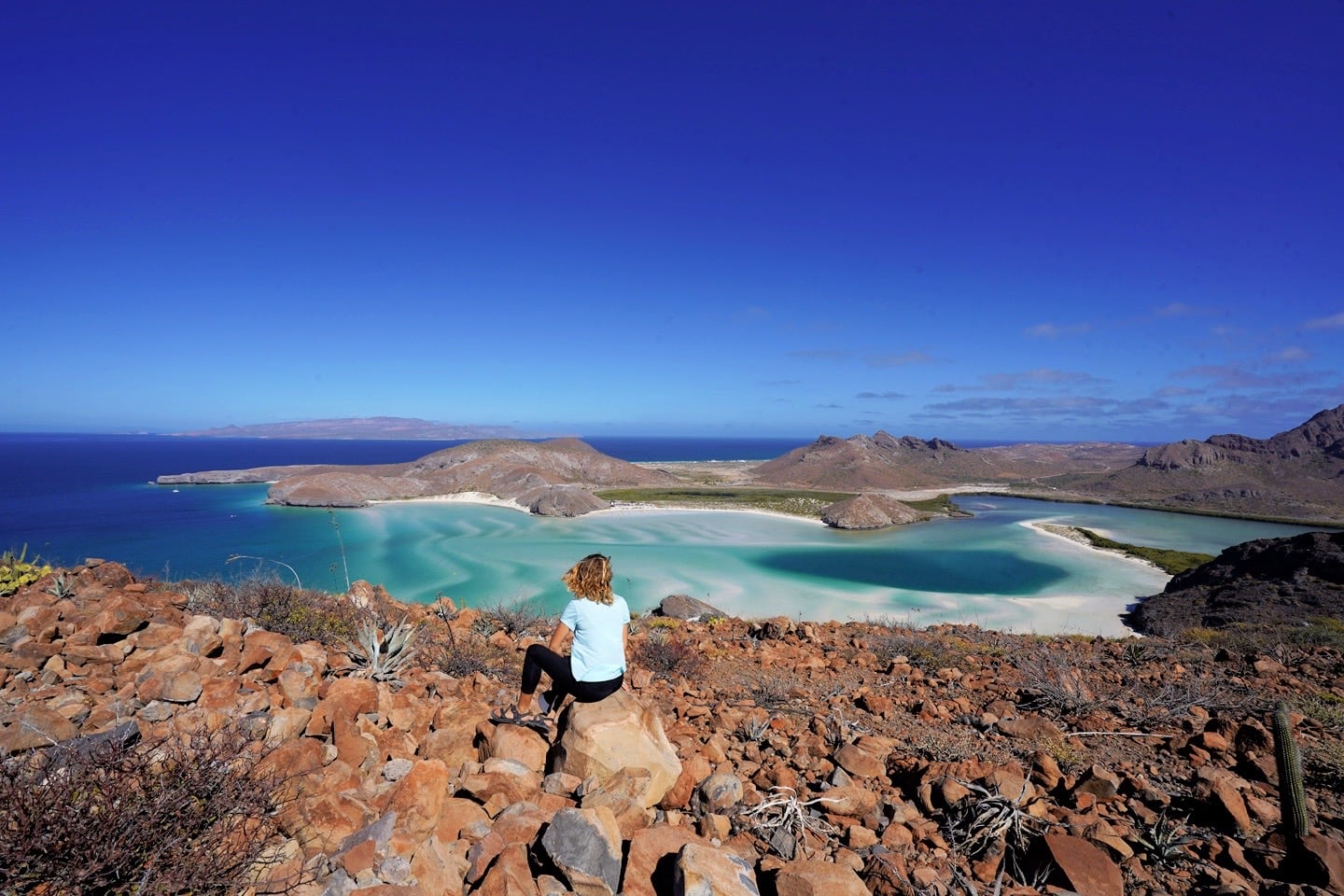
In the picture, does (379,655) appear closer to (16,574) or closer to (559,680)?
(559,680)

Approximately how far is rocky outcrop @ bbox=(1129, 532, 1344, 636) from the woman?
21478 mm

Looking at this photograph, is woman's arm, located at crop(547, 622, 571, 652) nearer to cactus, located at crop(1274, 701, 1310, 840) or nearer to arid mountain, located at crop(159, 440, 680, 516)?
cactus, located at crop(1274, 701, 1310, 840)

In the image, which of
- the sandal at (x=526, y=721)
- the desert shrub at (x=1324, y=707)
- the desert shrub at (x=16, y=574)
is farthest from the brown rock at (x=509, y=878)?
the desert shrub at (x=1324, y=707)

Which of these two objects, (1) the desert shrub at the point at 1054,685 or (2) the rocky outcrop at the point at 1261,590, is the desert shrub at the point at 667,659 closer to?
(1) the desert shrub at the point at 1054,685

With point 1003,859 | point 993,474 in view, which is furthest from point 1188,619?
point 993,474

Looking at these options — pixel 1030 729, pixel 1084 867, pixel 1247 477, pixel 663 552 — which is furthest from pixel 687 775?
pixel 1247 477

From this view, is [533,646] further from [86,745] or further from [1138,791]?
[1138,791]

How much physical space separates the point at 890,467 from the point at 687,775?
9136cm

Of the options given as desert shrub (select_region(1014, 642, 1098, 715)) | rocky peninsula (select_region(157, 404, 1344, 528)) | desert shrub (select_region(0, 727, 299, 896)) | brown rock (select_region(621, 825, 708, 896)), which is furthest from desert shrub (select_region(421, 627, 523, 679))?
rocky peninsula (select_region(157, 404, 1344, 528))

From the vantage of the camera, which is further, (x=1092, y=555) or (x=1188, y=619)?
(x=1092, y=555)

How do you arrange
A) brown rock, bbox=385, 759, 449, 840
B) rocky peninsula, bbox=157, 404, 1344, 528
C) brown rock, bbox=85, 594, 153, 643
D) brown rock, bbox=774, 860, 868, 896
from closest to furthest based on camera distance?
brown rock, bbox=774, 860, 868, 896
brown rock, bbox=385, 759, 449, 840
brown rock, bbox=85, 594, 153, 643
rocky peninsula, bbox=157, 404, 1344, 528

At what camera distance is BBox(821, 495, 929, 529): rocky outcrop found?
5047 centimetres

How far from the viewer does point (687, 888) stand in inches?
110

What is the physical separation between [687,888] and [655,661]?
4681 millimetres
